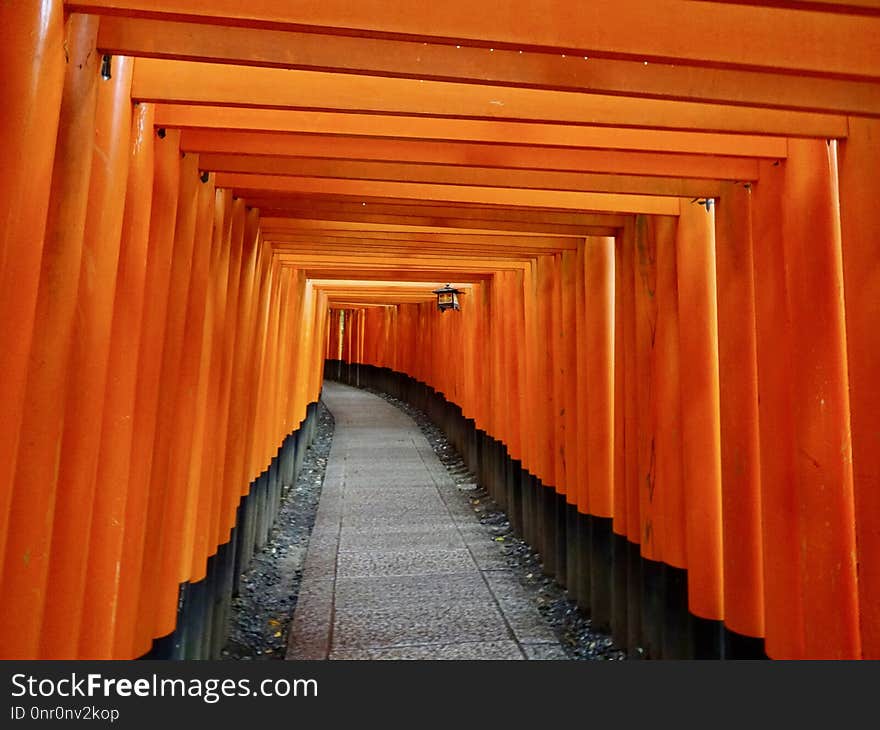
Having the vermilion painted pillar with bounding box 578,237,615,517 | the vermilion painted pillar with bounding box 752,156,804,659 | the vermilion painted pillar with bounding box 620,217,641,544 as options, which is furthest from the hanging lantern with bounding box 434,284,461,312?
Result: the vermilion painted pillar with bounding box 752,156,804,659

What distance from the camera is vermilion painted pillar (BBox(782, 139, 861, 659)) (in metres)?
2.30

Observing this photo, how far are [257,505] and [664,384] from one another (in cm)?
451

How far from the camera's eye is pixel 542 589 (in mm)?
5559

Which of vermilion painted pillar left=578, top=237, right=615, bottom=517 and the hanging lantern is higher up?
the hanging lantern

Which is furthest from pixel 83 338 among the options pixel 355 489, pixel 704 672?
pixel 355 489

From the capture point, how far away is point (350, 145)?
277cm

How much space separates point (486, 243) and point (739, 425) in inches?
107

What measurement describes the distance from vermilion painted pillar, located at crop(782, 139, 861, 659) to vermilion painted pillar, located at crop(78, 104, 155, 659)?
108 inches

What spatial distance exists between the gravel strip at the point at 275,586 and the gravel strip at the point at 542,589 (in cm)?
221

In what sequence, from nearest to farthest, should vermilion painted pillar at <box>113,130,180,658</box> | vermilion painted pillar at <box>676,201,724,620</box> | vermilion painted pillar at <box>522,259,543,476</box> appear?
1. vermilion painted pillar at <box>113,130,180,658</box>
2. vermilion painted pillar at <box>676,201,724,620</box>
3. vermilion painted pillar at <box>522,259,543,476</box>

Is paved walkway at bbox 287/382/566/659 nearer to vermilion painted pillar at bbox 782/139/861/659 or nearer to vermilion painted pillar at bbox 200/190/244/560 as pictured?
vermilion painted pillar at bbox 200/190/244/560

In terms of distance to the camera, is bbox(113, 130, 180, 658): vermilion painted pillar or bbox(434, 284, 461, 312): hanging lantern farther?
bbox(434, 284, 461, 312): hanging lantern

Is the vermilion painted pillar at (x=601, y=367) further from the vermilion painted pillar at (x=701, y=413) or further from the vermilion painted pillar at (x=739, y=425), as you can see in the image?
the vermilion painted pillar at (x=739, y=425)

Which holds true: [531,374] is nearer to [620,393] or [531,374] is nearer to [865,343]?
[620,393]
